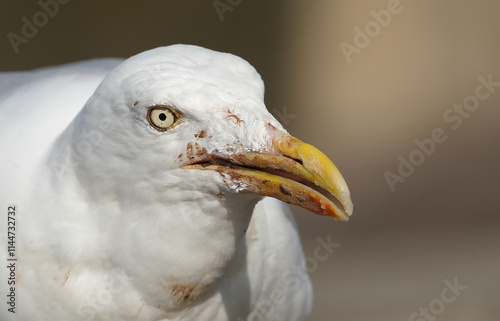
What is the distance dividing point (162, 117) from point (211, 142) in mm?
170

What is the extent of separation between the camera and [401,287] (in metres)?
6.41

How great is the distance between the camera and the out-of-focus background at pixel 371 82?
7.09 meters

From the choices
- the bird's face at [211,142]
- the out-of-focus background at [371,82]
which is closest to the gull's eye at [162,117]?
the bird's face at [211,142]

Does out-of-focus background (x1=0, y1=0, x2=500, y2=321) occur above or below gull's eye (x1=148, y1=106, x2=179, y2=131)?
below

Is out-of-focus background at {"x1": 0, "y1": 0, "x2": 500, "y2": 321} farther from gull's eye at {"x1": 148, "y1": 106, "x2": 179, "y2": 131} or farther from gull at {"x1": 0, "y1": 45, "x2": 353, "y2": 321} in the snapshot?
gull's eye at {"x1": 148, "y1": 106, "x2": 179, "y2": 131}

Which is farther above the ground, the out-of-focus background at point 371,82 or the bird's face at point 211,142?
the bird's face at point 211,142

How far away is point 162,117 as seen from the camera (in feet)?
8.50

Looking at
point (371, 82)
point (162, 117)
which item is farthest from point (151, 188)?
point (371, 82)

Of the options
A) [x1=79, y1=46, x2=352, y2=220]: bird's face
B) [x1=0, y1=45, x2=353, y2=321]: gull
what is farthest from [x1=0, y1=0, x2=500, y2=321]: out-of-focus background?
[x1=79, y1=46, x2=352, y2=220]: bird's face

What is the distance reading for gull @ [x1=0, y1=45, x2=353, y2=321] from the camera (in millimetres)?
2570

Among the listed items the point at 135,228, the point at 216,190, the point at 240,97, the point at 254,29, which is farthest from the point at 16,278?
the point at 254,29

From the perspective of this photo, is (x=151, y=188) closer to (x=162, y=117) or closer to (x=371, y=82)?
(x=162, y=117)

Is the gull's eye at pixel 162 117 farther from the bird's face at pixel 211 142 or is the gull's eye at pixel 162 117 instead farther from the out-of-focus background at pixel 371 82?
the out-of-focus background at pixel 371 82

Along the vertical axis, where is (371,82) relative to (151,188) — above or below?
below
